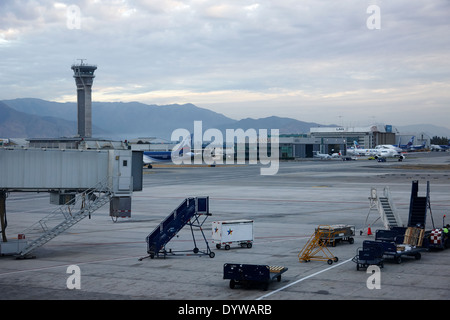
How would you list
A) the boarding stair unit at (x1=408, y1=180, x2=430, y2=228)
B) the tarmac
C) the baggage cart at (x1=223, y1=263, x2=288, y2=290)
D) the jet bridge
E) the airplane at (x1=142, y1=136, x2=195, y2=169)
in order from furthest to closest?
the airplane at (x1=142, y1=136, x2=195, y2=169) → the boarding stair unit at (x1=408, y1=180, x2=430, y2=228) → the jet bridge → the baggage cart at (x1=223, y1=263, x2=288, y2=290) → the tarmac

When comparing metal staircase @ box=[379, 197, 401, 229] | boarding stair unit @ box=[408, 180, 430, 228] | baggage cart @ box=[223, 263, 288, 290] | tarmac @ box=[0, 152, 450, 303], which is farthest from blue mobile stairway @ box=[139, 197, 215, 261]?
metal staircase @ box=[379, 197, 401, 229]

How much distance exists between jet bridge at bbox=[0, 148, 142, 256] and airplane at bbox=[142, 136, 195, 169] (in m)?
125

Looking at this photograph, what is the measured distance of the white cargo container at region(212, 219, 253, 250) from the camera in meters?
38.1

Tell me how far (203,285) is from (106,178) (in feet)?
47.7

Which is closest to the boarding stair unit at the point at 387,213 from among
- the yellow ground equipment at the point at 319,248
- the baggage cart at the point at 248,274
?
the yellow ground equipment at the point at 319,248

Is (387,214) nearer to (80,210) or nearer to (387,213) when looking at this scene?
(387,213)

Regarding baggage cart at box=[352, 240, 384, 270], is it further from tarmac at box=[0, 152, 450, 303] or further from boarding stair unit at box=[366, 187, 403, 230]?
boarding stair unit at box=[366, 187, 403, 230]

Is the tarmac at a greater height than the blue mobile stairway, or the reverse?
the blue mobile stairway

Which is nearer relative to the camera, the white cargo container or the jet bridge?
the jet bridge

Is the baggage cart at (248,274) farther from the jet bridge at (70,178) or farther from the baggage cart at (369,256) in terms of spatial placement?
the jet bridge at (70,178)
